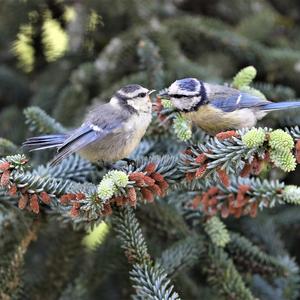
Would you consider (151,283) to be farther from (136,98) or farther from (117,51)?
(117,51)

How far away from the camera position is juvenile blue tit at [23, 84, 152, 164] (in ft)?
6.41

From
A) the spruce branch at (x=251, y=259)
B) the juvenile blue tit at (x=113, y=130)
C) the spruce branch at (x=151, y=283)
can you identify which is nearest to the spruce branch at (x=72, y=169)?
the juvenile blue tit at (x=113, y=130)

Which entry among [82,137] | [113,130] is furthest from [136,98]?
[82,137]

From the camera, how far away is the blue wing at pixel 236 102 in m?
2.19

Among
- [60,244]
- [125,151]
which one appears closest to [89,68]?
[125,151]

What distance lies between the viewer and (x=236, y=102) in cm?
226

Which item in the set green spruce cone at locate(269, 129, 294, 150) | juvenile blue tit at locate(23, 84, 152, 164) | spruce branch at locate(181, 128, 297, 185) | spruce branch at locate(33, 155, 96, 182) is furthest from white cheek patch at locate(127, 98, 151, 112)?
green spruce cone at locate(269, 129, 294, 150)

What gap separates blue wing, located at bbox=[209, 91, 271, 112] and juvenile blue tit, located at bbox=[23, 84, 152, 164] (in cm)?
33

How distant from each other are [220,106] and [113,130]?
1.51 ft

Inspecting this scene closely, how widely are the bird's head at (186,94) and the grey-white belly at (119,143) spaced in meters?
0.13

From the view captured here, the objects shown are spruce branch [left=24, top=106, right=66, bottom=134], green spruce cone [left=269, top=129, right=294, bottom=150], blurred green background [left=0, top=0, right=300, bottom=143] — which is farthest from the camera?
blurred green background [left=0, top=0, right=300, bottom=143]

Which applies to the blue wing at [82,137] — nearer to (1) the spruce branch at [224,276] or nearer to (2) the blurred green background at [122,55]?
(2) the blurred green background at [122,55]

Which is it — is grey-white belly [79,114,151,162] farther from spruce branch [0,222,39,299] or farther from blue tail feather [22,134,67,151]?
spruce branch [0,222,39,299]

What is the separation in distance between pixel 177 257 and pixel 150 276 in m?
0.28
